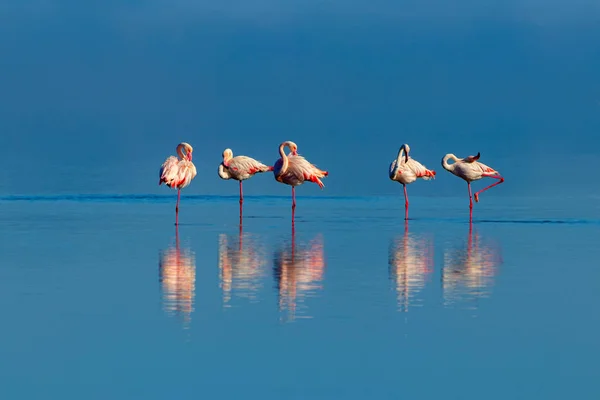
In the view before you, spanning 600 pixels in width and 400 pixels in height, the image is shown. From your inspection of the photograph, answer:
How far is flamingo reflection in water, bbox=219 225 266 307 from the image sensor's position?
10.9 m

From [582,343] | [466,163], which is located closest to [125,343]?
[582,343]

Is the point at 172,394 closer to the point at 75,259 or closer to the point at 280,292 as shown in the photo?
the point at 280,292

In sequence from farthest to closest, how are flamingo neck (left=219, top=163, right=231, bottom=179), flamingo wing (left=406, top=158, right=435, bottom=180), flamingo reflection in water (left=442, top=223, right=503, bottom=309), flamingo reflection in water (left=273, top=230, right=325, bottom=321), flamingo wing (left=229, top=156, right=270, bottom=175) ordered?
flamingo neck (left=219, top=163, right=231, bottom=179)
flamingo wing (left=229, top=156, right=270, bottom=175)
flamingo wing (left=406, top=158, right=435, bottom=180)
flamingo reflection in water (left=442, top=223, right=503, bottom=309)
flamingo reflection in water (left=273, top=230, right=325, bottom=321)

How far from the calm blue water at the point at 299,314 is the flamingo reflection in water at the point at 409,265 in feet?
0.08

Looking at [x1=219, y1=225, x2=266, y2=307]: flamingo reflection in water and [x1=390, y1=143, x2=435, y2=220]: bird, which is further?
[x1=390, y1=143, x2=435, y2=220]: bird

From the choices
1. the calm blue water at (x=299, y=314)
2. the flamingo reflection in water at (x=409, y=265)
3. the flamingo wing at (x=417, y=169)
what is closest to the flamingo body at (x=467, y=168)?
the flamingo wing at (x=417, y=169)

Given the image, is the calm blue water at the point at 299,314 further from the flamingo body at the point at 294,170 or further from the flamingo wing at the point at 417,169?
the flamingo wing at the point at 417,169

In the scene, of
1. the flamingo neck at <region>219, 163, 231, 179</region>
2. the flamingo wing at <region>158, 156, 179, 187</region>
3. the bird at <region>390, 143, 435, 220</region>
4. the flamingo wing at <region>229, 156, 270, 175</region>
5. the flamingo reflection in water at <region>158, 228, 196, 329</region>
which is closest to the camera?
the flamingo reflection in water at <region>158, 228, 196, 329</region>

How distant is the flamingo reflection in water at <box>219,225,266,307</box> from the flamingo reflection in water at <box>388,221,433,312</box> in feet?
4.60

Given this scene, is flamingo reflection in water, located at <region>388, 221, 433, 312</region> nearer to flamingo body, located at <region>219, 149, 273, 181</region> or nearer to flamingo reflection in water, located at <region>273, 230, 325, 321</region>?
flamingo reflection in water, located at <region>273, 230, 325, 321</region>

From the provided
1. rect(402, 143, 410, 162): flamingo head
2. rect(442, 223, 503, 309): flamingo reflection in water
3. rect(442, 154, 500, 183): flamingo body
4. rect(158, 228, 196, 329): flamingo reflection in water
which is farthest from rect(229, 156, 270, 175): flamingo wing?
rect(158, 228, 196, 329): flamingo reflection in water

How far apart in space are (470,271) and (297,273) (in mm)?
1944

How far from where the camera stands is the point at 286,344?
8297 millimetres

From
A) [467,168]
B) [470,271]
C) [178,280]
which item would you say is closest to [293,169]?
[467,168]
